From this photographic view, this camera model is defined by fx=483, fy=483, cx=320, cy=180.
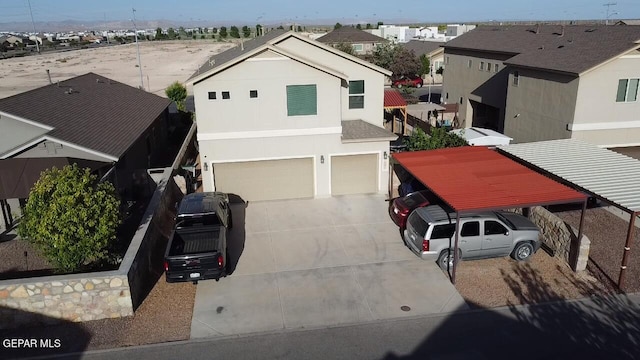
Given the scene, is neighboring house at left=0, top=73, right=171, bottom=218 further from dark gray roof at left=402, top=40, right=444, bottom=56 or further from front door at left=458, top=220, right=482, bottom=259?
dark gray roof at left=402, top=40, right=444, bottom=56

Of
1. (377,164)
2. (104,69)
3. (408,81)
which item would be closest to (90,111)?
(377,164)

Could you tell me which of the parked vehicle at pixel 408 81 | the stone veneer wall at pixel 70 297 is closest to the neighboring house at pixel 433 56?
the parked vehicle at pixel 408 81

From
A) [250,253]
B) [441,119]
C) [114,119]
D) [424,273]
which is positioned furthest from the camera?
[441,119]

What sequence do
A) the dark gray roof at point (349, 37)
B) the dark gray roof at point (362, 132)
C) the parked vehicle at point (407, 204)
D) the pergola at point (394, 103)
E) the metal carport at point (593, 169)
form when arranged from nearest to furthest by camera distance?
the metal carport at point (593, 169) → the parked vehicle at point (407, 204) → the dark gray roof at point (362, 132) → the pergola at point (394, 103) → the dark gray roof at point (349, 37)

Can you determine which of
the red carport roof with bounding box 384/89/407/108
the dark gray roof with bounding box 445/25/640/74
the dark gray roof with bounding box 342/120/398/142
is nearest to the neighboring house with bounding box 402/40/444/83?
the dark gray roof with bounding box 445/25/640/74

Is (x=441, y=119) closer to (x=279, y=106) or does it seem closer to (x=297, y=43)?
(x=297, y=43)

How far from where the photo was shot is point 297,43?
22.3 metres

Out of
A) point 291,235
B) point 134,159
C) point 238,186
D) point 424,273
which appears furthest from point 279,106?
point 424,273

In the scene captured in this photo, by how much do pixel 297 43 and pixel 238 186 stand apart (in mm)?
7228

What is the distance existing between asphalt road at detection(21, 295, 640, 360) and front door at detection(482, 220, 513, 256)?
8.03 feet

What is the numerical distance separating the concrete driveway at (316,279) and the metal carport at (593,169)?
504 centimetres

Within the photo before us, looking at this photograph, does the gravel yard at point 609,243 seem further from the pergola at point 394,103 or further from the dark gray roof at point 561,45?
the pergola at point 394,103

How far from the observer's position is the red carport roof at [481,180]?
45.7 ft

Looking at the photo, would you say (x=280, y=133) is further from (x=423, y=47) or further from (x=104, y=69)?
(x=104, y=69)
